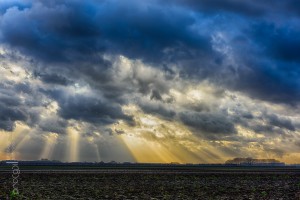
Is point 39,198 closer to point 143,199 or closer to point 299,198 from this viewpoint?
point 143,199

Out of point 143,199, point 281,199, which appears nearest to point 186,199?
point 143,199

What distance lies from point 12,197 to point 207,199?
706 inches

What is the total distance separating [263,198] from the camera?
37531 millimetres

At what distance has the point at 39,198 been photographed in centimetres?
3662

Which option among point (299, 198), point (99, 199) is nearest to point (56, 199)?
point (99, 199)

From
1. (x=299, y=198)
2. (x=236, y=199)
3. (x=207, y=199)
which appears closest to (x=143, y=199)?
(x=207, y=199)

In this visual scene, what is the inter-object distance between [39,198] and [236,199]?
18.0 metres

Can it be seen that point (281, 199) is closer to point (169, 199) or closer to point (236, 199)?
point (236, 199)

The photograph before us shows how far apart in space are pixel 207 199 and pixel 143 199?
19.2 ft

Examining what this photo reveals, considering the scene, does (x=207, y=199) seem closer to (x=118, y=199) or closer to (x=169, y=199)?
(x=169, y=199)

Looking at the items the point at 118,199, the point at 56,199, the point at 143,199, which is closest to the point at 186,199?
the point at 143,199

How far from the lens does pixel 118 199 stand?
120 ft

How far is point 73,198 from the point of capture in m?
37.6

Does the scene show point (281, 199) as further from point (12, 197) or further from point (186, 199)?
point (12, 197)
